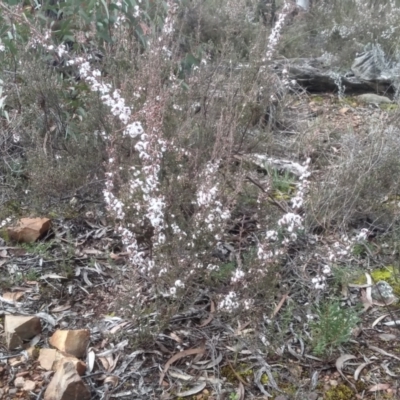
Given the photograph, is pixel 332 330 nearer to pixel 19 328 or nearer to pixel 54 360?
pixel 54 360

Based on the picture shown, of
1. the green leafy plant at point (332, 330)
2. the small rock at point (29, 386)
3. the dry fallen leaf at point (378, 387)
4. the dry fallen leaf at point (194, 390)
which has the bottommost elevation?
the small rock at point (29, 386)

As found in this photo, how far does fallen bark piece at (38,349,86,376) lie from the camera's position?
2.26m

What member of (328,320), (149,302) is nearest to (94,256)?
(149,302)

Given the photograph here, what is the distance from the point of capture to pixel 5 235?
316 centimetres

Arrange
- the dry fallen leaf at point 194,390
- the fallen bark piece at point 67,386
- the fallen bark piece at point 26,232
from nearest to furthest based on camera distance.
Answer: the fallen bark piece at point 67,386 → the dry fallen leaf at point 194,390 → the fallen bark piece at point 26,232

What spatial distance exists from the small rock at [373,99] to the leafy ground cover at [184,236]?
1645 mm

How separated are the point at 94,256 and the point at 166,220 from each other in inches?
25.8

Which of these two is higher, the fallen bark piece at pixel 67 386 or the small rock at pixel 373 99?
the small rock at pixel 373 99

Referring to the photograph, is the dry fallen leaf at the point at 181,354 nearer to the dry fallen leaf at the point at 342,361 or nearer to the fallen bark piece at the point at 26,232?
the dry fallen leaf at the point at 342,361

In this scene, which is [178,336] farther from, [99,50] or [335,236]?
[99,50]

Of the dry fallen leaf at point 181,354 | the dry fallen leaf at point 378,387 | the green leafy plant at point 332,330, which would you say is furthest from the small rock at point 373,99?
the dry fallen leaf at point 181,354

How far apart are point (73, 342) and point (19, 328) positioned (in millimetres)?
275

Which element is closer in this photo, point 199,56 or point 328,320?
point 328,320

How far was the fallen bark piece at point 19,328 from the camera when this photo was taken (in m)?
2.41
